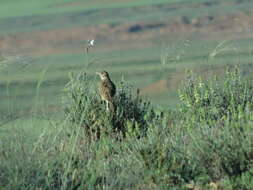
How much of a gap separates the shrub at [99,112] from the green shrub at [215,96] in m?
0.39

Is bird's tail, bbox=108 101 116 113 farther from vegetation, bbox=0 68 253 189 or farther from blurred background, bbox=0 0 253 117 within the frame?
blurred background, bbox=0 0 253 117

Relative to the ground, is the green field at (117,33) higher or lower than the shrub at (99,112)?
lower

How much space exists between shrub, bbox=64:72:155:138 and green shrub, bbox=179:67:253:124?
1.26 ft

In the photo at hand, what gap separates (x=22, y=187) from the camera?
25.7 ft

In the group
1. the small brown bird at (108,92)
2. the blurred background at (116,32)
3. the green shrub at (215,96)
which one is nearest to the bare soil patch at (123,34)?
the blurred background at (116,32)

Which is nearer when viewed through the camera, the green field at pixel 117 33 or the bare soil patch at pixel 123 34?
the green field at pixel 117 33

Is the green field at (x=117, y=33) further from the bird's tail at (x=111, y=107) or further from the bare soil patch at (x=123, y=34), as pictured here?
the bird's tail at (x=111, y=107)

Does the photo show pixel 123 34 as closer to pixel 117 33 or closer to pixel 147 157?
pixel 117 33

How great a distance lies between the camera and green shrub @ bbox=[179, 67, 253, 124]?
979 centimetres

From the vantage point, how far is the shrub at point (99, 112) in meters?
10.1

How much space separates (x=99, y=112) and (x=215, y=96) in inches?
38.9

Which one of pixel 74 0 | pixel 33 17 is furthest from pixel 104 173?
pixel 74 0

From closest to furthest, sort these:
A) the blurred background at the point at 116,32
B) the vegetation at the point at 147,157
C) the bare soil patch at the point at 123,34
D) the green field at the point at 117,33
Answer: the vegetation at the point at 147,157, the green field at the point at 117,33, the blurred background at the point at 116,32, the bare soil patch at the point at 123,34

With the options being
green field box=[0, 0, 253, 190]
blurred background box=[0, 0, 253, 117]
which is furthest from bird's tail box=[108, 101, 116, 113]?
blurred background box=[0, 0, 253, 117]
